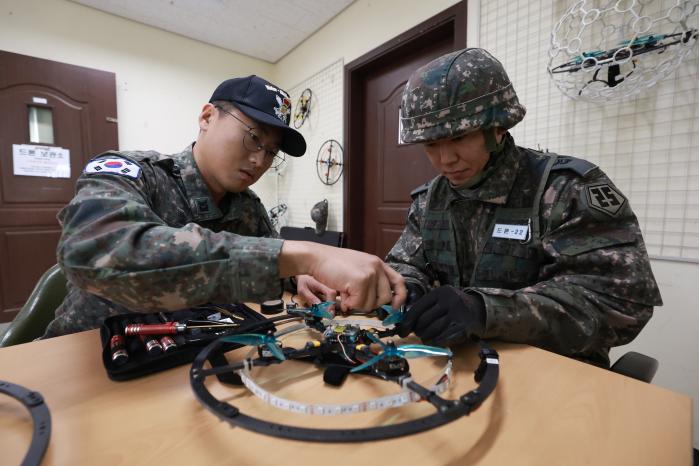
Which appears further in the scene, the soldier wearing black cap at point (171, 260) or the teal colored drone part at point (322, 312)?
the teal colored drone part at point (322, 312)

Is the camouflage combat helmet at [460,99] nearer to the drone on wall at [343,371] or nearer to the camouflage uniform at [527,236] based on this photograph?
the camouflage uniform at [527,236]

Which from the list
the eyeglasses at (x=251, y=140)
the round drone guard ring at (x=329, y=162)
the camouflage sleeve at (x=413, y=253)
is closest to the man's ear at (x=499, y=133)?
the camouflage sleeve at (x=413, y=253)

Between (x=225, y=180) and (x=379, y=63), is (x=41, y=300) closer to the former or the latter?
(x=225, y=180)

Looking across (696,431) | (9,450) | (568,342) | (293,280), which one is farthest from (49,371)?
(696,431)

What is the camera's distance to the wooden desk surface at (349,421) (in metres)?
0.38

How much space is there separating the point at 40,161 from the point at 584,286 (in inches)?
143

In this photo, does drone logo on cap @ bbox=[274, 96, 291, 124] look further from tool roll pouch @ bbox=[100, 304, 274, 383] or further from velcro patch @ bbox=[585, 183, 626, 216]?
velcro patch @ bbox=[585, 183, 626, 216]

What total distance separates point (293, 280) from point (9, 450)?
764mm

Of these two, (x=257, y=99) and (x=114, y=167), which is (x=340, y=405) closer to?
(x=114, y=167)

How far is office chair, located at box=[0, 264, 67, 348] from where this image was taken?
965 millimetres

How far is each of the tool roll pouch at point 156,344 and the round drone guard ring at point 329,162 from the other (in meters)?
2.32

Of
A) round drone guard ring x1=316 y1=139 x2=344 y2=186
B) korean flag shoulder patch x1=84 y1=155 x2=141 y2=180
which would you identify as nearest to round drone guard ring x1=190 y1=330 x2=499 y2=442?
korean flag shoulder patch x1=84 y1=155 x2=141 y2=180

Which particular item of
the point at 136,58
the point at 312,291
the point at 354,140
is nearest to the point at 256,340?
the point at 312,291

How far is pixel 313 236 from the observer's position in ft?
10.2
